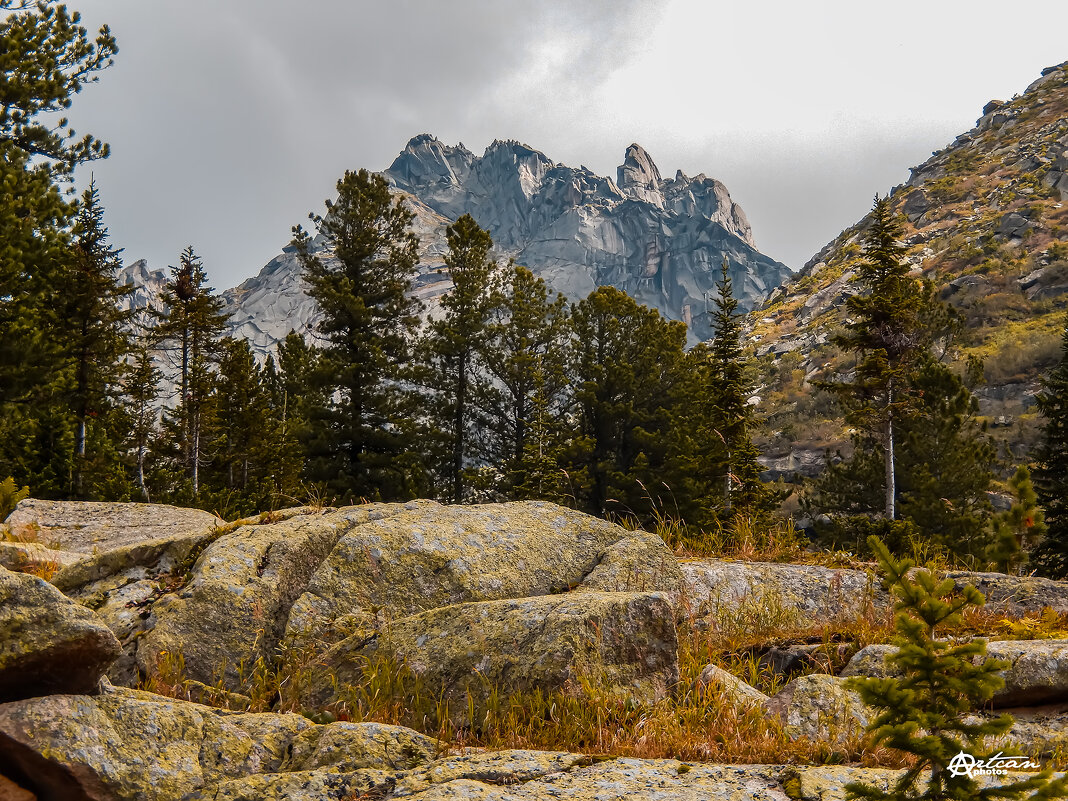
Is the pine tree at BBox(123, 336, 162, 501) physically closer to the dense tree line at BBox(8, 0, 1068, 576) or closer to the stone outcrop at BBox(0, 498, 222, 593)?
the dense tree line at BBox(8, 0, 1068, 576)

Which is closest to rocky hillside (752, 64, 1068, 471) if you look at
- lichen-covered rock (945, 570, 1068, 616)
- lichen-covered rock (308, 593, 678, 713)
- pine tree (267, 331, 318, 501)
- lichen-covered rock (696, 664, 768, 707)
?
lichen-covered rock (945, 570, 1068, 616)

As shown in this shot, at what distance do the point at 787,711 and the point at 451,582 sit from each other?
2.56 m

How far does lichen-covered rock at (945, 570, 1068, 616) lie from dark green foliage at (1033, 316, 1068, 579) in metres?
14.8

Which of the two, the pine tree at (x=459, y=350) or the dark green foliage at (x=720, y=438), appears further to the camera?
the pine tree at (x=459, y=350)

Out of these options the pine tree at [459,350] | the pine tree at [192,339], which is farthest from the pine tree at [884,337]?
the pine tree at [192,339]

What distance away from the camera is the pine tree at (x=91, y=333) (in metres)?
23.2

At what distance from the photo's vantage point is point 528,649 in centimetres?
382

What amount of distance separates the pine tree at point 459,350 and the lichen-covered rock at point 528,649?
23.3 metres

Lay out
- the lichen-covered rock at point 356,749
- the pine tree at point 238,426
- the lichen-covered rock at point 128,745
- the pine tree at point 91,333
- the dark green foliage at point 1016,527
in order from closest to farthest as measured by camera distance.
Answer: the lichen-covered rock at point 128,745, the lichen-covered rock at point 356,749, the dark green foliage at point 1016,527, the pine tree at point 91,333, the pine tree at point 238,426

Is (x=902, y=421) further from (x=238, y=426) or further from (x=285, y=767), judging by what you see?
(x=238, y=426)

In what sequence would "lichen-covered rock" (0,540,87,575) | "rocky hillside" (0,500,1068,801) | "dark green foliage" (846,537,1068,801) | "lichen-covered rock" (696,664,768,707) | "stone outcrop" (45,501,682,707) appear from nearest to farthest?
"dark green foliage" (846,537,1068,801)
"rocky hillside" (0,500,1068,801)
"lichen-covered rock" (696,664,768,707)
"stone outcrop" (45,501,682,707)
"lichen-covered rock" (0,540,87,575)

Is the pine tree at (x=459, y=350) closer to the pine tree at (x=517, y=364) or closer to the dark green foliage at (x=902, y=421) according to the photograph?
the pine tree at (x=517, y=364)

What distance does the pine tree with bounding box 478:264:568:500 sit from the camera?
28.0 m

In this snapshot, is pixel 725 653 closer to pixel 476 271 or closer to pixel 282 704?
pixel 282 704
